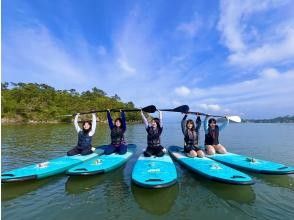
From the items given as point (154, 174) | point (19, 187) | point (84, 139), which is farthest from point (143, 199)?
point (84, 139)

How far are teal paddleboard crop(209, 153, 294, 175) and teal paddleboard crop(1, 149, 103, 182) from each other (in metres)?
5.55

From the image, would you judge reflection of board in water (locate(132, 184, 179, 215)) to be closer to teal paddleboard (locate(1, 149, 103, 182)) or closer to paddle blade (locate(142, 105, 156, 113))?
teal paddleboard (locate(1, 149, 103, 182))

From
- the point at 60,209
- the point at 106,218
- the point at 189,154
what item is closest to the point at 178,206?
the point at 106,218

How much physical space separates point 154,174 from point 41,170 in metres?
3.73

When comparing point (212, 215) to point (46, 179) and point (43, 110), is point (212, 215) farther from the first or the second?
point (43, 110)

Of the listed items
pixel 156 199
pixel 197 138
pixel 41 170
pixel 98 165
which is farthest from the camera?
pixel 197 138

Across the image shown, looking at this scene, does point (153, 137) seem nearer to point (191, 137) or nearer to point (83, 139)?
point (191, 137)

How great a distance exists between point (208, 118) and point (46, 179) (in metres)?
7.60

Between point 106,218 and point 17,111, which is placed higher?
point 17,111

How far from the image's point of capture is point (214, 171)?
8.07 meters

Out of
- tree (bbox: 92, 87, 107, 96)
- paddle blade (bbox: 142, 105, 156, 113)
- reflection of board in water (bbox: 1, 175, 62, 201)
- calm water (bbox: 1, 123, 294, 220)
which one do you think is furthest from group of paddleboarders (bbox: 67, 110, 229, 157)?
tree (bbox: 92, 87, 107, 96)

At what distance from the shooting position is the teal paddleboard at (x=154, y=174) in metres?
6.80

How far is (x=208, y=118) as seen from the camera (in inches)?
490

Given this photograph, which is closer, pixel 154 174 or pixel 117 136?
pixel 154 174
